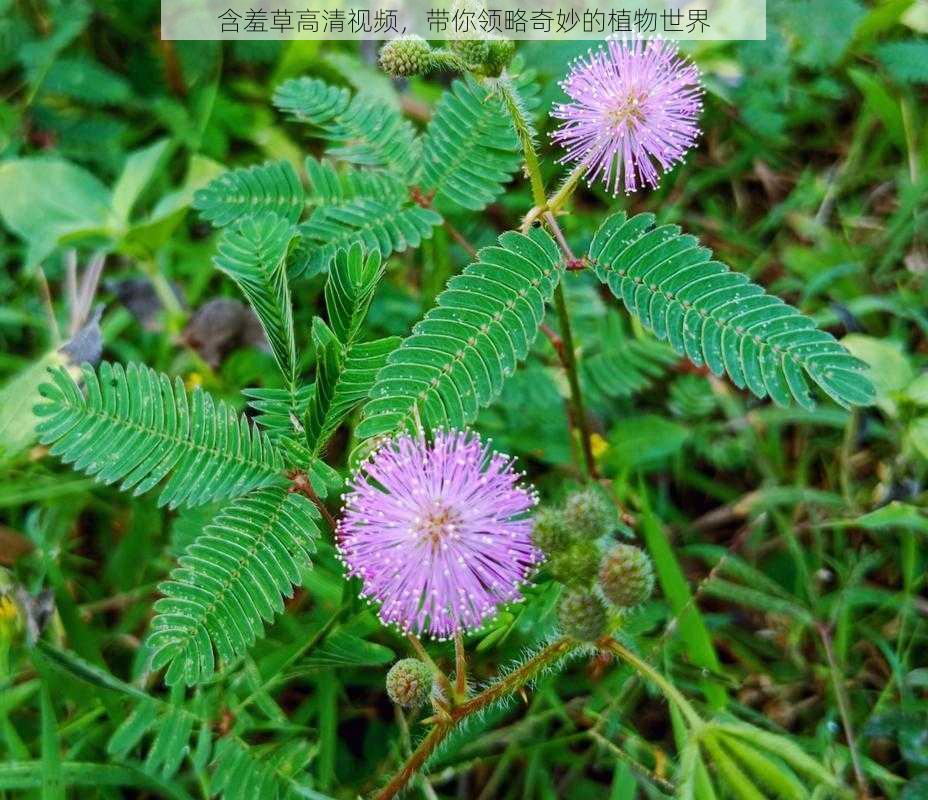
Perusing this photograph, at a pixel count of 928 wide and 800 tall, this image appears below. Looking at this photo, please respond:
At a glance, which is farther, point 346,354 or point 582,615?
point 346,354

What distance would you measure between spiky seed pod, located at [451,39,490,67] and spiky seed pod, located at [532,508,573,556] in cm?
84

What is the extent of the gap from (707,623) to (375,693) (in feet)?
2.81

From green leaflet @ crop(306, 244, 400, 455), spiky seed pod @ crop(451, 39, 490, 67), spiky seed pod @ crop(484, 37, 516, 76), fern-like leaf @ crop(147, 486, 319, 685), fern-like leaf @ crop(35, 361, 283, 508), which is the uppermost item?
spiky seed pod @ crop(484, 37, 516, 76)

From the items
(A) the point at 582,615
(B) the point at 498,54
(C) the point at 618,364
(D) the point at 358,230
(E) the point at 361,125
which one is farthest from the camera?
(C) the point at 618,364

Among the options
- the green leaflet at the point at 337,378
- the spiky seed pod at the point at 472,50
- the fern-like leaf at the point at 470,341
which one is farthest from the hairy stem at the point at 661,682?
the spiky seed pod at the point at 472,50

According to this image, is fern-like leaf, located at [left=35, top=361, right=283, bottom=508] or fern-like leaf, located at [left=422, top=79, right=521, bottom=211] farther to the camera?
fern-like leaf, located at [left=422, top=79, right=521, bottom=211]

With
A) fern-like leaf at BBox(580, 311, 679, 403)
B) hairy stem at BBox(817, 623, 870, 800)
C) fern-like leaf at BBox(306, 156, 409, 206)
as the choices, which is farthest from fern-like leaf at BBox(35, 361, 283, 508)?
hairy stem at BBox(817, 623, 870, 800)

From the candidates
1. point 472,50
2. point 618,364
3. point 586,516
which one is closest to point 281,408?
point 586,516

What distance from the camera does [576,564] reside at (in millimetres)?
1521

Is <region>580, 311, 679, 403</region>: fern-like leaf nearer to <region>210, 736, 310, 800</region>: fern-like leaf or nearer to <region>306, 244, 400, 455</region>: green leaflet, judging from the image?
<region>306, 244, 400, 455</region>: green leaflet

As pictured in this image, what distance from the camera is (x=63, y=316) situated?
9.86 feet

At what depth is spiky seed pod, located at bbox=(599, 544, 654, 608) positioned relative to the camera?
151 cm

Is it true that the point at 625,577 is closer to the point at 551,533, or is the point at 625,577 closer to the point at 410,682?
the point at 551,533

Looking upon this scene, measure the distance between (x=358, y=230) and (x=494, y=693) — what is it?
1.05m
